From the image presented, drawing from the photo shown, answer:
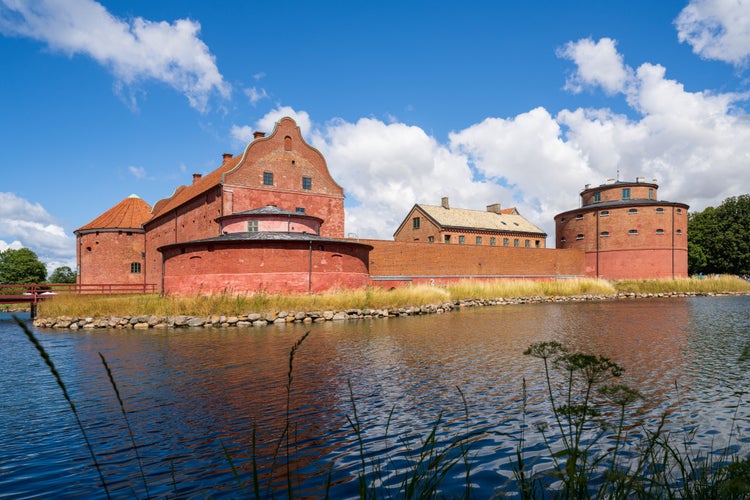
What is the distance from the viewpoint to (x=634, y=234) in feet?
150

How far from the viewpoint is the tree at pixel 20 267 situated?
59125 mm

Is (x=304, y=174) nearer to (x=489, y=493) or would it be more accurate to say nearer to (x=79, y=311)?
(x=79, y=311)

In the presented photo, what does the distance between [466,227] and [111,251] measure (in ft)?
115

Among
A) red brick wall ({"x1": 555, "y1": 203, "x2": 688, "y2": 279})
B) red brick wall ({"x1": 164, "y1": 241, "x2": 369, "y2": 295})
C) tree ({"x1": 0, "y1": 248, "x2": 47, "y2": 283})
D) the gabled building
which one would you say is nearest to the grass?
red brick wall ({"x1": 164, "y1": 241, "x2": 369, "y2": 295})

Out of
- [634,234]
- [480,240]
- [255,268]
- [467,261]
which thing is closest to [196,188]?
[255,268]

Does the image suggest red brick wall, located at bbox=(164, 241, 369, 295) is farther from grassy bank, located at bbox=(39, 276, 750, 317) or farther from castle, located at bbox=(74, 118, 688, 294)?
grassy bank, located at bbox=(39, 276, 750, 317)

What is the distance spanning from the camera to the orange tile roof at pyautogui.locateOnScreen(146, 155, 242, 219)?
35031 mm

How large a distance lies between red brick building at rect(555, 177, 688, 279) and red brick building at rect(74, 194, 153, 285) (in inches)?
1758

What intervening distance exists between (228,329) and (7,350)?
20.8ft

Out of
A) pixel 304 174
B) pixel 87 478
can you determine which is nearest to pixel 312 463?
pixel 87 478

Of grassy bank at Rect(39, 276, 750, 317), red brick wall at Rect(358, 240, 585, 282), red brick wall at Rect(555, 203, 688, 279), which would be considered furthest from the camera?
red brick wall at Rect(555, 203, 688, 279)

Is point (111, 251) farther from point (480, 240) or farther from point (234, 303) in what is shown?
point (480, 240)

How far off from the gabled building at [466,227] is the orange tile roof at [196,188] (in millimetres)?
18782

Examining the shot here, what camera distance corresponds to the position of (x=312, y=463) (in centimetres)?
480
